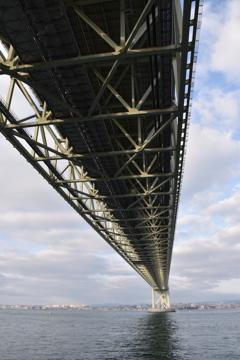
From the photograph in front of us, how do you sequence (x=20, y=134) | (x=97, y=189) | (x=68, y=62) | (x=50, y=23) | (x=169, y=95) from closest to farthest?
(x=50, y=23) → (x=68, y=62) → (x=169, y=95) → (x=20, y=134) → (x=97, y=189)

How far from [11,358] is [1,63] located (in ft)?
72.0

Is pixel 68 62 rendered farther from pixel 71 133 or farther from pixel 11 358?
pixel 11 358

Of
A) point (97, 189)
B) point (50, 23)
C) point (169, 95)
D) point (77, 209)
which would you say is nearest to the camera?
point (50, 23)

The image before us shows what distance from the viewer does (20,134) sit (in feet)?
58.8

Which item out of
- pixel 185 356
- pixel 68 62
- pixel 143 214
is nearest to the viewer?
pixel 68 62

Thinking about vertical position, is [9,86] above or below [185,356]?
above

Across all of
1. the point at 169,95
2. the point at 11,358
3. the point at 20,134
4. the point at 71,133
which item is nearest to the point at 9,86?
the point at 20,134

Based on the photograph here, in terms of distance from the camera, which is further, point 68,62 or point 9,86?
point 9,86

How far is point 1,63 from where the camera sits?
A: 1291 centimetres

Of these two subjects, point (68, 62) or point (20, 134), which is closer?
point (68, 62)

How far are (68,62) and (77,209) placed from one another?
22009mm

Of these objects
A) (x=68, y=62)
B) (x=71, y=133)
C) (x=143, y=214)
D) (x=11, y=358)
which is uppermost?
(x=143, y=214)

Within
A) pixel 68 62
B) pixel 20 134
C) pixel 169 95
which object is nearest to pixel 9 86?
pixel 20 134

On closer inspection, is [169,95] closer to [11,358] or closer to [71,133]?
[71,133]
